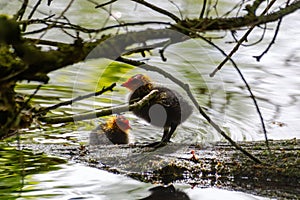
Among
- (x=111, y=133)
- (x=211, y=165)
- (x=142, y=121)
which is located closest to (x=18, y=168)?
(x=111, y=133)

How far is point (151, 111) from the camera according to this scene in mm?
4516

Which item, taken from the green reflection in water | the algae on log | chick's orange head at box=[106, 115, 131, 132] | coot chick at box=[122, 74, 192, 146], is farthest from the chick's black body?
the green reflection in water

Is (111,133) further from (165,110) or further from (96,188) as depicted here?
(96,188)

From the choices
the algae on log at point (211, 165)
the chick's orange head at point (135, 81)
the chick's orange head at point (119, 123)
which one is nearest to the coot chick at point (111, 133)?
the chick's orange head at point (119, 123)

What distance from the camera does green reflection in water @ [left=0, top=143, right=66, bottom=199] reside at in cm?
342

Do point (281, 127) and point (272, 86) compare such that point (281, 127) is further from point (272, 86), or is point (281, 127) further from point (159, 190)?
point (159, 190)

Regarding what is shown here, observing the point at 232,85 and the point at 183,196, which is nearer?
the point at 183,196

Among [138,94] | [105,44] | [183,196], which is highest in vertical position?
[105,44]

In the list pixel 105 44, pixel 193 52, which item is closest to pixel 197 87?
pixel 193 52

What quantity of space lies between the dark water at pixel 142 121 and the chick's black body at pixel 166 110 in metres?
0.09

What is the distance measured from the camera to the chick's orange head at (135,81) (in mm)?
4801

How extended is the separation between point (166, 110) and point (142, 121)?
53cm

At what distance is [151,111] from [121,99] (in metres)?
0.68

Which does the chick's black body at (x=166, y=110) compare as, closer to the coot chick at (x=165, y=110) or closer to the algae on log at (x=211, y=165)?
the coot chick at (x=165, y=110)
